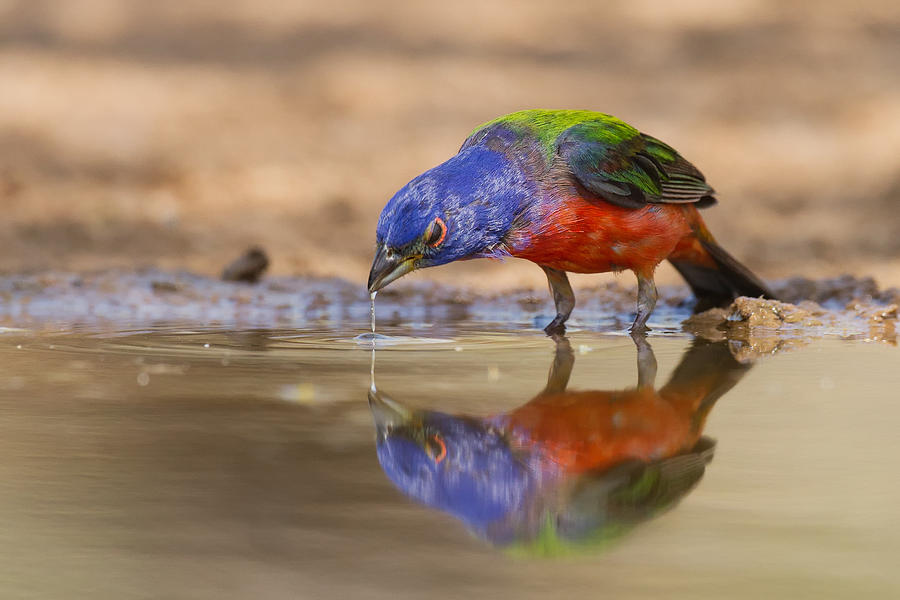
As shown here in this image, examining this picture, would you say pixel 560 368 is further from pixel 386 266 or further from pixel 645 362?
pixel 386 266

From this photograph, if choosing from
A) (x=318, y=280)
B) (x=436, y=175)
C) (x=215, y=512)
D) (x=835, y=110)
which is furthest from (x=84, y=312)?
(x=835, y=110)

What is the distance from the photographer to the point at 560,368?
4.23 m

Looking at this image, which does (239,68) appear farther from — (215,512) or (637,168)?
(215,512)

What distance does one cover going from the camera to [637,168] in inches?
207

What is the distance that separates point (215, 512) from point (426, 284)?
5219 mm

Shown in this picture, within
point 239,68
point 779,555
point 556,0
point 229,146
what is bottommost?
point 779,555

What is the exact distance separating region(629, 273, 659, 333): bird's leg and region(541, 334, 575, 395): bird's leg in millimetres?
463

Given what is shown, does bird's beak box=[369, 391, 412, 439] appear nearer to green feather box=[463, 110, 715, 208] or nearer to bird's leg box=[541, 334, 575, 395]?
bird's leg box=[541, 334, 575, 395]

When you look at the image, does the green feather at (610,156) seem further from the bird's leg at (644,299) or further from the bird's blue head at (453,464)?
the bird's blue head at (453,464)

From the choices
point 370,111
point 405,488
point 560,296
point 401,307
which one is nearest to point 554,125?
point 560,296

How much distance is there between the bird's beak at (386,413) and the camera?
3.16 m

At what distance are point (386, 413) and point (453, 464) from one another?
64 centimetres

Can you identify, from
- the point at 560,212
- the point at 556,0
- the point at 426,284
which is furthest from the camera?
the point at 556,0

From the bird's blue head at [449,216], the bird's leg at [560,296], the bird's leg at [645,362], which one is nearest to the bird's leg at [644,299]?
the bird's leg at [645,362]
